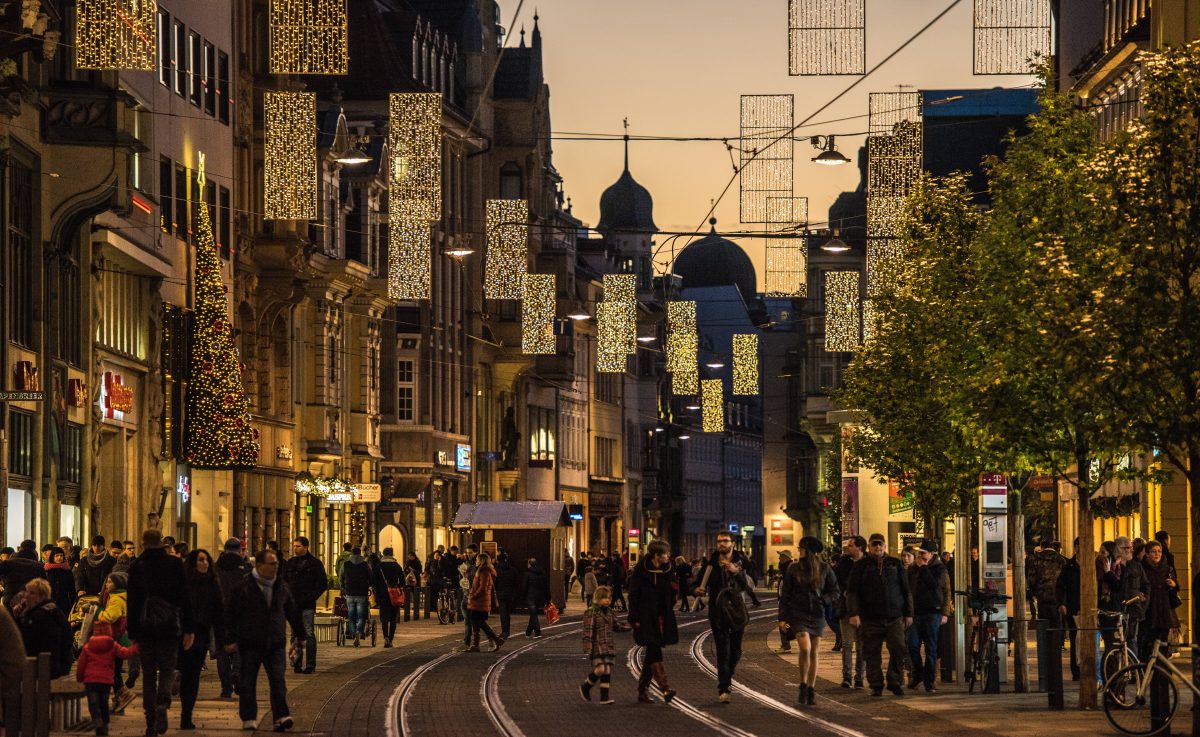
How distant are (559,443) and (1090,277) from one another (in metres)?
82.3

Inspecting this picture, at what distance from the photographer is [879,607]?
1051 inches

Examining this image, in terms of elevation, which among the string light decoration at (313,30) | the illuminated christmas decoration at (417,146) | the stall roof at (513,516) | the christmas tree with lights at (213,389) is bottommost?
the stall roof at (513,516)

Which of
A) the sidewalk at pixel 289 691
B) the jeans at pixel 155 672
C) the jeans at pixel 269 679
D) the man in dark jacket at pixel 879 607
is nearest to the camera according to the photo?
the jeans at pixel 155 672

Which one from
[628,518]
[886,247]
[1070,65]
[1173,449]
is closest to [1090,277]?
[1173,449]

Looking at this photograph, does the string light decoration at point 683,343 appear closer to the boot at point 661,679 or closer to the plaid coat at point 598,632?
the plaid coat at point 598,632

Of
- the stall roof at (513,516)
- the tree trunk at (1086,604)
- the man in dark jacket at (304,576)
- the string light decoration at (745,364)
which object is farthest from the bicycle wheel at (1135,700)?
the string light decoration at (745,364)

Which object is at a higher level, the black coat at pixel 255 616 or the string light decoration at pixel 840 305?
the string light decoration at pixel 840 305

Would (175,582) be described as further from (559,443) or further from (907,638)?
(559,443)

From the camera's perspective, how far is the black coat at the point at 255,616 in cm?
2161

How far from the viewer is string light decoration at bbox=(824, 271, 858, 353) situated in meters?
51.9

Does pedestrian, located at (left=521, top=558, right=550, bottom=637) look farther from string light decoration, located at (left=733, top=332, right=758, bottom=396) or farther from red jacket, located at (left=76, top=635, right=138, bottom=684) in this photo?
string light decoration, located at (left=733, top=332, right=758, bottom=396)

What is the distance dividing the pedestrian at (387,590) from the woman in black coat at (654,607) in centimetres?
1428

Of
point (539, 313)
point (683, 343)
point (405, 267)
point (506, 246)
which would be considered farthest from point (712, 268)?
point (405, 267)

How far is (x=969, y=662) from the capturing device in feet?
95.5
